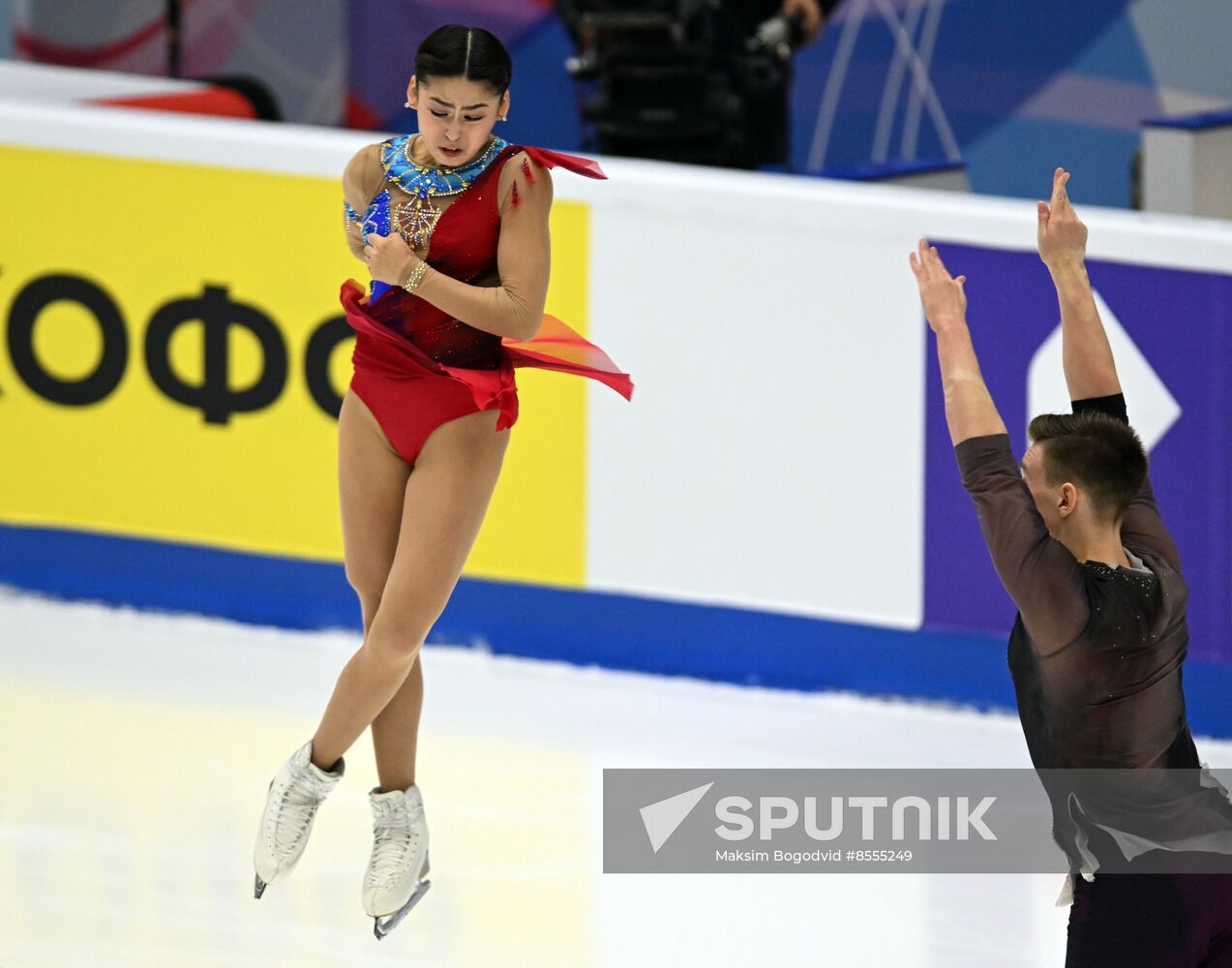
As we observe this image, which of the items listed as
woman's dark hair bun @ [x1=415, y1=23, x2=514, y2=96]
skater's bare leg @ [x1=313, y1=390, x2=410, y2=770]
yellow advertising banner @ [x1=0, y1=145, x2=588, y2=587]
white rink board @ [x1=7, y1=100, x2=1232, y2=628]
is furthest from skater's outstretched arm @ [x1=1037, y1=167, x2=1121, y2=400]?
yellow advertising banner @ [x1=0, y1=145, x2=588, y2=587]

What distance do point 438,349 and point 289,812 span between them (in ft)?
2.50

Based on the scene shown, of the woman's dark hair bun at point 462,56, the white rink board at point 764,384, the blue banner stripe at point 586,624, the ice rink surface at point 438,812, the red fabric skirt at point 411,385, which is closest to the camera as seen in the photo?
the woman's dark hair bun at point 462,56

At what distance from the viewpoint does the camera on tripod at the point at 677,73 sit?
6.12 metres

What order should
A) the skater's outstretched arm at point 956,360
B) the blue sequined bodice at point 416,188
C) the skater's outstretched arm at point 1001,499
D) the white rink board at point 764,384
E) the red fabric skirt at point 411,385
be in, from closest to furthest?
the skater's outstretched arm at point 1001,499, the skater's outstretched arm at point 956,360, the blue sequined bodice at point 416,188, the red fabric skirt at point 411,385, the white rink board at point 764,384

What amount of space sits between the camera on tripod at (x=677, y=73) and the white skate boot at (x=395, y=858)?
3158 mm

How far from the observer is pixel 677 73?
6.21 meters

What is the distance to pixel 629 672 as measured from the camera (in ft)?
17.9

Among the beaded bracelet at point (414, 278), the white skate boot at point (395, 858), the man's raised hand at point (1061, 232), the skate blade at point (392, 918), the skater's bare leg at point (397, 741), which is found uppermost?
the man's raised hand at point (1061, 232)

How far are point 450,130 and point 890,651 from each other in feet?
8.22

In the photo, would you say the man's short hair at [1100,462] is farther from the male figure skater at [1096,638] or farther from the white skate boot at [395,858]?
the white skate boot at [395,858]

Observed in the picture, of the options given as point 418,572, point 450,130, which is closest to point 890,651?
point 418,572

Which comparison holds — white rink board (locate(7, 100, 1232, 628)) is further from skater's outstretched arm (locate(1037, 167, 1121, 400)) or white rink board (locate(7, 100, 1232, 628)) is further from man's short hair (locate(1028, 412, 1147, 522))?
man's short hair (locate(1028, 412, 1147, 522))

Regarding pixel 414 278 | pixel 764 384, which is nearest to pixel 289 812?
pixel 414 278

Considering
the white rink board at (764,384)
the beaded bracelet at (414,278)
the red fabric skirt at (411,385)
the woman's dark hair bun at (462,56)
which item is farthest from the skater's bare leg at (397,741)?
the white rink board at (764,384)
